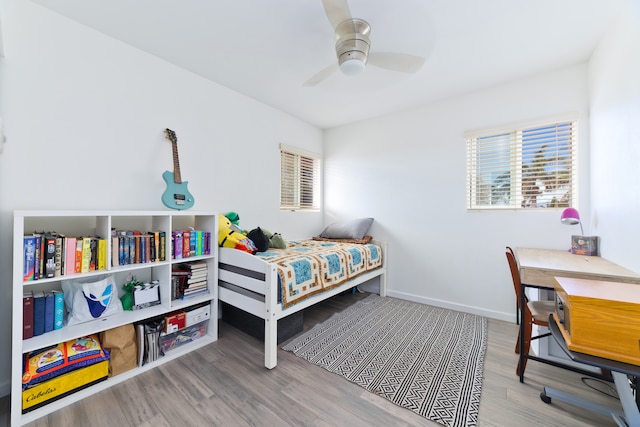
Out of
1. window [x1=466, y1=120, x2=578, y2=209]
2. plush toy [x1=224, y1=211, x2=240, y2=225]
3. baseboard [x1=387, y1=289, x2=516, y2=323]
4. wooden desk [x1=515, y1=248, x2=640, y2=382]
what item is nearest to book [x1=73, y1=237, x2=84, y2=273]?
plush toy [x1=224, y1=211, x2=240, y2=225]

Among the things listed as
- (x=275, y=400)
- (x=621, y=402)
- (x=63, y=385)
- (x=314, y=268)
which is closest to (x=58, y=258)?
(x=63, y=385)

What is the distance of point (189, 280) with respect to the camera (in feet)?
7.03

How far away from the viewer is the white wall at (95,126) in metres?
1.62

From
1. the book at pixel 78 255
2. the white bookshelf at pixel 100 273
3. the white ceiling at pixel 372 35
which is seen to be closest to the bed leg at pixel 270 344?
the white bookshelf at pixel 100 273

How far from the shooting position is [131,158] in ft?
6.94

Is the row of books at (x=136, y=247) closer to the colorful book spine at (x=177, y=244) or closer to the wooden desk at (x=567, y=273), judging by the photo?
the colorful book spine at (x=177, y=244)

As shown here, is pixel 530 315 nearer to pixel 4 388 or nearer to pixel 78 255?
pixel 78 255

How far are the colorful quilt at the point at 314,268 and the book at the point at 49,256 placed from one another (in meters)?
1.32

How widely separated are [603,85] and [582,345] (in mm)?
2135

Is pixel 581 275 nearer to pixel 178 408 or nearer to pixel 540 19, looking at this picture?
pixel 540 19

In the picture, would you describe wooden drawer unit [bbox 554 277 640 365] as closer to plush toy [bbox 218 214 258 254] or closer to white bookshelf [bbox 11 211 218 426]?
plush toy [bbox 218 214 258 254]

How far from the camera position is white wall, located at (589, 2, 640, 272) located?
152 cm

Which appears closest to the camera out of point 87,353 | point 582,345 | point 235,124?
point 582,345

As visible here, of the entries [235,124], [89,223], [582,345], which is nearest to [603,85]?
[582,345]
